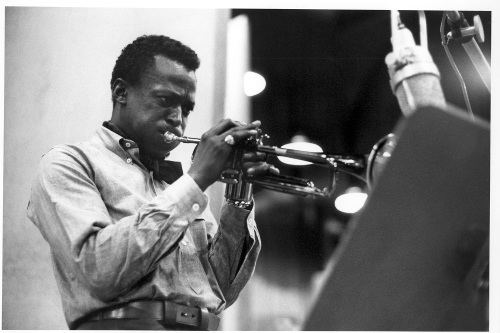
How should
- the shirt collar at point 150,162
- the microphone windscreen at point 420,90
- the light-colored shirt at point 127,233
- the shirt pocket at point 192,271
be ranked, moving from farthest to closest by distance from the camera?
the shirt collar at point 150,162 → the shirt pocket at point 192,271 → the light-colored shirt at point 127,233 → the microphone windscreen at point 420,90

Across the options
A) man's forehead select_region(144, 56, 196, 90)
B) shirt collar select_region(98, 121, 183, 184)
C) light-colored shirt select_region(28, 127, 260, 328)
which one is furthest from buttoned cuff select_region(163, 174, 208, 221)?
man's forehead select_region(144, 56, 196, 90)

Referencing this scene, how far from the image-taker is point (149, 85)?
2.32 meters

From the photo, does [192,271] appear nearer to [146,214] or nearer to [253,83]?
[146,214]

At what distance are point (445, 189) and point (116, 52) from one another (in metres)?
1.60

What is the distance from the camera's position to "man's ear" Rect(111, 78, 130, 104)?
232 centimetres

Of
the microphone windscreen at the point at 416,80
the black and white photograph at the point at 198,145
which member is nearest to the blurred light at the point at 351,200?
the black and white photograph at the point at 198,145

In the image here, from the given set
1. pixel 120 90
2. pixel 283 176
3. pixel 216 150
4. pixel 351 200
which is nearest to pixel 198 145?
pixel 216 150

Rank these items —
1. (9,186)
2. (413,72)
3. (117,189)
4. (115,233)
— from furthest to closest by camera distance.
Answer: (9,186), (117,189), (115,233), (413,72)

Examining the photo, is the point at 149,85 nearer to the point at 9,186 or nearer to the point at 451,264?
the point at 9,186

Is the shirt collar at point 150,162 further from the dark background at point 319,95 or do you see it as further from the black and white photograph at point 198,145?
the dark background at point 319,95

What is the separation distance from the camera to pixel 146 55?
2359 mm

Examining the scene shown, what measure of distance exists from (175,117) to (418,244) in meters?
1.42

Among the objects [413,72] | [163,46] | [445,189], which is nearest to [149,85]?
[163,46]

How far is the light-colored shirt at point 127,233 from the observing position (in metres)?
1.95
